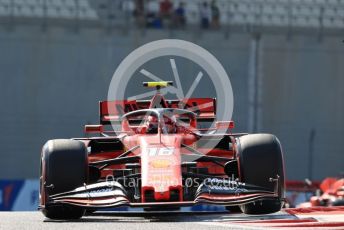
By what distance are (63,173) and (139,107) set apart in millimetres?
2752

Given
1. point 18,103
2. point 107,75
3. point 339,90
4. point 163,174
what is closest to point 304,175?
point 339,90

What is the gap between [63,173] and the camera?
11125 millimetres

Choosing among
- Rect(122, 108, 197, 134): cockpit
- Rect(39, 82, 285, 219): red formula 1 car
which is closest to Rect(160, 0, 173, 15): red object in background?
Rect(122, 108, 197, 134): cockpit

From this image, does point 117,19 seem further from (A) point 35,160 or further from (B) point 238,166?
(B) point 238,166

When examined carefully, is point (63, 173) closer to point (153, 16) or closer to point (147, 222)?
point (147, 222)

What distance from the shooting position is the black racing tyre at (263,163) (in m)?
11.3

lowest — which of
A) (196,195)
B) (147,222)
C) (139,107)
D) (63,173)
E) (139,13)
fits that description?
(147,222)

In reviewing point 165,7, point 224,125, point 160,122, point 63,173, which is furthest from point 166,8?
point 63,173

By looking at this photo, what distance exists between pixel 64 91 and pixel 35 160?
2.37 meters

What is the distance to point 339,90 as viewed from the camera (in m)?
33.1

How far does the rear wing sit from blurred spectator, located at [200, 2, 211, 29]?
1911 cm

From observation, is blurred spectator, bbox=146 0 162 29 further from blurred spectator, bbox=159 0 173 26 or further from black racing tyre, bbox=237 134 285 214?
black racing tyre, bbox=237 134 285 214

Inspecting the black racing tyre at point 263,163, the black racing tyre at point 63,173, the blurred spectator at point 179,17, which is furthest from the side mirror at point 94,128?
the blurred spectator at point 179,17

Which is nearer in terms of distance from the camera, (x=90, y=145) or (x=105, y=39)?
(x=90, y=145)
